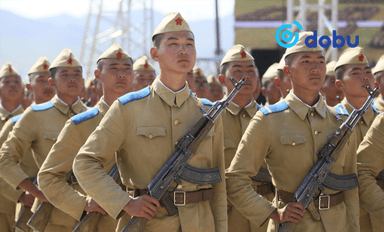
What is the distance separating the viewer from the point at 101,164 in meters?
3.16

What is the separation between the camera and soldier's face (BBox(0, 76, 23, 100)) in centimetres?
743

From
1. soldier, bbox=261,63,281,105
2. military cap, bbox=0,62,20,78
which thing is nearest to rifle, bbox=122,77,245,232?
soldier, bbox=261,63,281,105

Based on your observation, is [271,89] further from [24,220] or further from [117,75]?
[24,220]

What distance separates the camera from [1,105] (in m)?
7.47

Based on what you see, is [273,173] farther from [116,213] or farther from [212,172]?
[116,213]

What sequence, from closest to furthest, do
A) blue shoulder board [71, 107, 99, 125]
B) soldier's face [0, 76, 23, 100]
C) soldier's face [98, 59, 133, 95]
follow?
blue shoulder board [71, 107, 99, 125], soldier's face [98, 59, 133, 95], soldier's face [0, 76, 23, 100]

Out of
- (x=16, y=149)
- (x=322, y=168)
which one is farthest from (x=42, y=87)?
(x=322, y=168)

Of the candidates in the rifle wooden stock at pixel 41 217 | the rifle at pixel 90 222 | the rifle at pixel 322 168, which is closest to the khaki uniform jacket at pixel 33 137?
the rifle wooden stock at pixel 41 217

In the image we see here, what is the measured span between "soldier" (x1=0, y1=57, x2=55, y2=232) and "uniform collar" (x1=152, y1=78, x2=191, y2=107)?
2.83 metres

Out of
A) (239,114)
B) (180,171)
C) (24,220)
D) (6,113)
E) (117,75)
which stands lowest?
(24,220)

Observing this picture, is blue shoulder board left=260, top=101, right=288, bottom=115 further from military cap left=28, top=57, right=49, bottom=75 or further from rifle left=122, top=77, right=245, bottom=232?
military cap left=28, top=57, right=49, bottom=75

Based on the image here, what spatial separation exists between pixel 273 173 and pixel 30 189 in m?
2.59

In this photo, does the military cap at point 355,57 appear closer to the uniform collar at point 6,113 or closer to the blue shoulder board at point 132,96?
the blue shoulder board at point 132,96

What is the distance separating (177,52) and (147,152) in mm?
700
